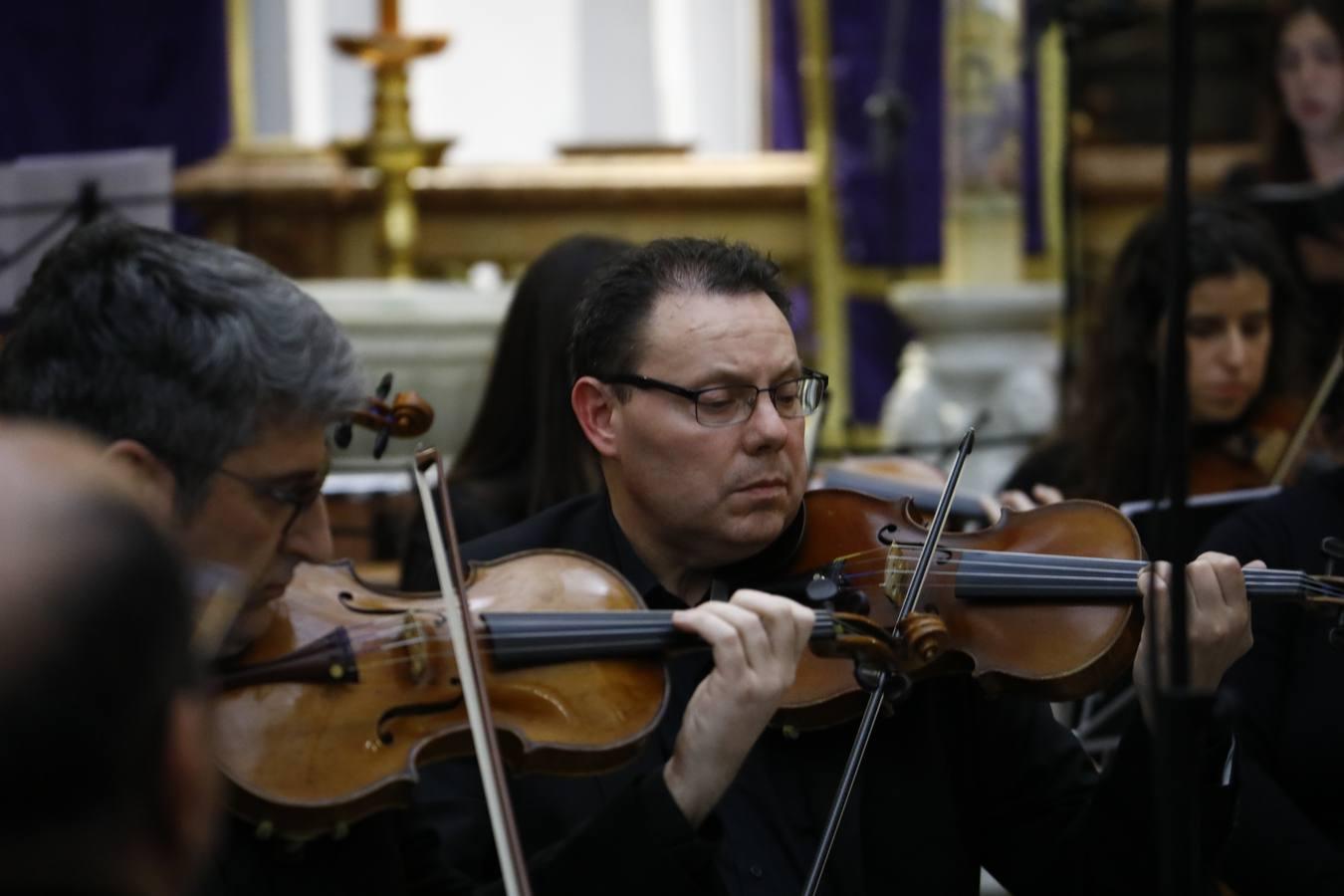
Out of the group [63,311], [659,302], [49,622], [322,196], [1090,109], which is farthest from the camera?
[1090,109]

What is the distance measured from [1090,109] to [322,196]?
2456mm

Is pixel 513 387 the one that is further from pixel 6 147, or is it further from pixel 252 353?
pixel 6 147

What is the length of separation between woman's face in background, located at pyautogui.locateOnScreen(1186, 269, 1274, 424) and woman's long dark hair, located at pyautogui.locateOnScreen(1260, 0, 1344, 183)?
88.7 inches

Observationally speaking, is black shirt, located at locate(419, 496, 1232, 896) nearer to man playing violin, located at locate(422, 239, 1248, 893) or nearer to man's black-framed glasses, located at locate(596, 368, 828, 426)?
man playing violin, located at locate(422, 239, 1248, 893)

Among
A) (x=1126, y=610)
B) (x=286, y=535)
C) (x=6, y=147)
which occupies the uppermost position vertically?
(x=6, y=147)

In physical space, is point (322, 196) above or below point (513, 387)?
above

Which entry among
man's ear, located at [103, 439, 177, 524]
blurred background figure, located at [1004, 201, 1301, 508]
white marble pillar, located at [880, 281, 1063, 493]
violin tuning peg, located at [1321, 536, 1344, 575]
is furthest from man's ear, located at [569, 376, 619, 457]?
white marble pillar, located at [880, 281, 1063, 493]

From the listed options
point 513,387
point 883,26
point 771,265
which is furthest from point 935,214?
point 771,265

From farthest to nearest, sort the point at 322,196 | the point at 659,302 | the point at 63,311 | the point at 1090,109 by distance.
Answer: the point at 1090,109
the point at 322,196
the point at 659,302
the point at 63,311

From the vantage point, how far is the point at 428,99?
629 cm

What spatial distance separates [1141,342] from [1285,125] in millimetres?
2332

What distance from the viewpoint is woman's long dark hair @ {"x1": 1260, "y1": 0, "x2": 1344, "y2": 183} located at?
5.46 m

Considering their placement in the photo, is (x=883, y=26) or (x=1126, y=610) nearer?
(x=1126, y=610)

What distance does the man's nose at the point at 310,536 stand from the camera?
5.66 ft
